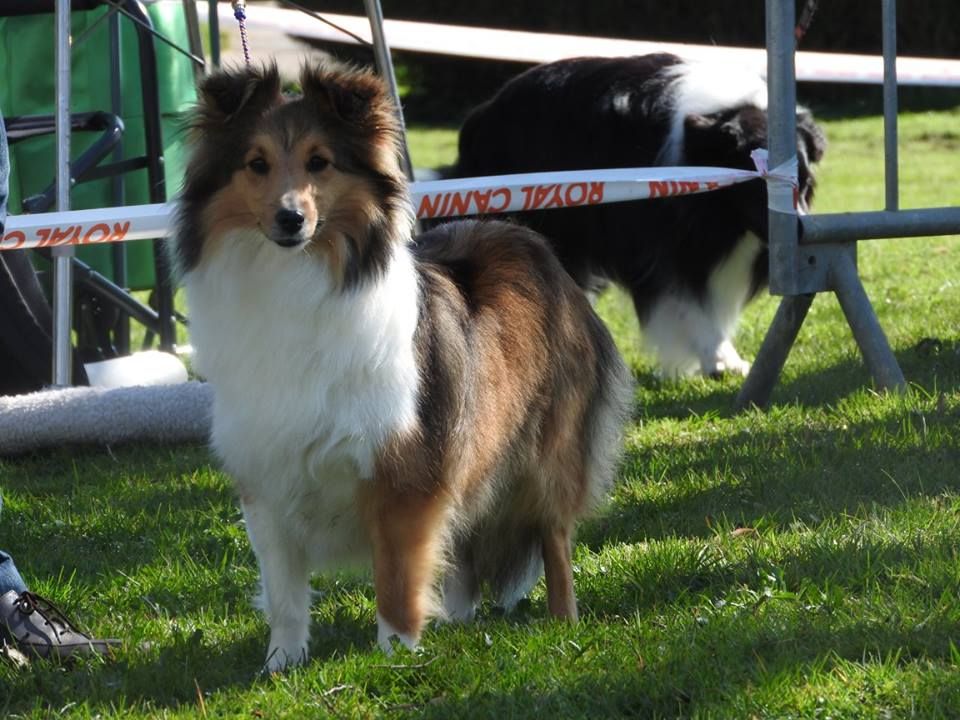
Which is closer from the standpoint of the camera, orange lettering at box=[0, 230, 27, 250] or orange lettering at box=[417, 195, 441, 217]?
orange lettering at box=[0, 230, 27, 250]

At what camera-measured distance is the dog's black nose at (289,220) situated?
3207 millimetres

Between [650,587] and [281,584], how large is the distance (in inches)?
38.7

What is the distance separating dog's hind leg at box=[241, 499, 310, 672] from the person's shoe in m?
0.44

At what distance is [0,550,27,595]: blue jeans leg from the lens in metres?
3.61

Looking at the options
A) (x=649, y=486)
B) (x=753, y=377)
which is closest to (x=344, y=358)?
(x=649, y=486)

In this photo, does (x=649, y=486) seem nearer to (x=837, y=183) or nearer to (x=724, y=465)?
(x=724, y=465)

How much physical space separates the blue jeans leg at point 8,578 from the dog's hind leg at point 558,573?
1.36 meters

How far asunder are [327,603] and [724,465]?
1.61m

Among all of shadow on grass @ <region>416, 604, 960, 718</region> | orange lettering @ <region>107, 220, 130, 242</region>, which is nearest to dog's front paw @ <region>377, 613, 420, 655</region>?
shadow on grass @ <region>416, 604, 960, 718</region>

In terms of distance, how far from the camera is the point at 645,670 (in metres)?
3.10

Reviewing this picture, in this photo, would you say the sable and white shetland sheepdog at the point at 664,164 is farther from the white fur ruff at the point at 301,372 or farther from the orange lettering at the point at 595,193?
the white fur ruff at the point at 301,372

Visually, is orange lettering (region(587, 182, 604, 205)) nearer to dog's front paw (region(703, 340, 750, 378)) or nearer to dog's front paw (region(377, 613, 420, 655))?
dog's front paw (region(703, 340, 750, 378))

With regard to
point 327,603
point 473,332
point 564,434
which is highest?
point 473,332

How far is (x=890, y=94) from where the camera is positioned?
17.1 ft
